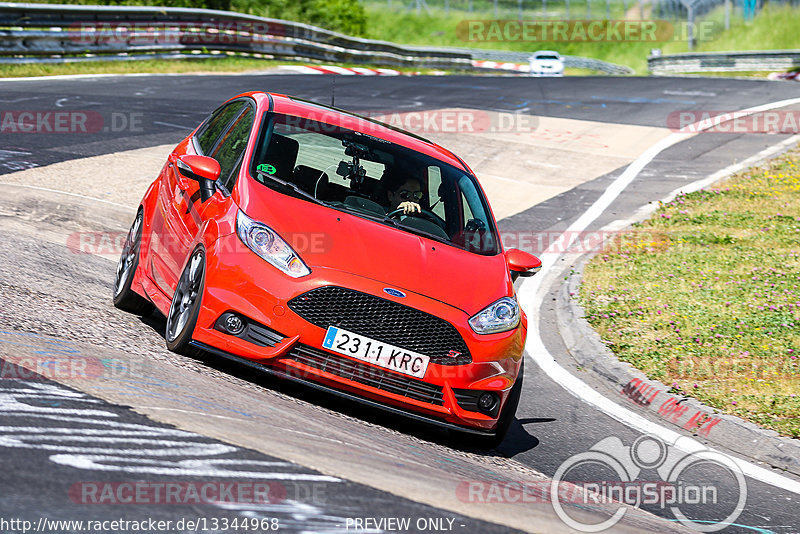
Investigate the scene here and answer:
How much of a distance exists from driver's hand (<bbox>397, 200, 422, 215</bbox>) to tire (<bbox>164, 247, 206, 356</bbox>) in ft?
4.90

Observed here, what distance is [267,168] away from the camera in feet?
20.8

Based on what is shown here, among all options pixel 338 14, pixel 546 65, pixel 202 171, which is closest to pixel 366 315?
pixel 202 171

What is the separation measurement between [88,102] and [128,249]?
10.8 metres

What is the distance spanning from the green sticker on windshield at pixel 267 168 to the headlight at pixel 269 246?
25.6 inches

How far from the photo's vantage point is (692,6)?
56688 mm

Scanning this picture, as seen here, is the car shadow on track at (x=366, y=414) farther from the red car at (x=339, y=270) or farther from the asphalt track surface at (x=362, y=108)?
the red car at (x=339, y=270)

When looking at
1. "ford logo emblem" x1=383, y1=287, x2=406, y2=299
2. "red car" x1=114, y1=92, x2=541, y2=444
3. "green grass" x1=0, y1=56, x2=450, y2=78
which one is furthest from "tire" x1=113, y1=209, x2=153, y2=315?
"green grass" x1=0, y1=56, x2=450, y2=78

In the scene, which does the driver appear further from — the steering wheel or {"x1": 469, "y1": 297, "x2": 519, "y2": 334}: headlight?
{"x1": 469, "y1": 297, "x2": 519, "y2": 334}: headlight

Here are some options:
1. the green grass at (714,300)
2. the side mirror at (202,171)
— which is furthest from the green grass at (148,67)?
the side mirror at (202,171)

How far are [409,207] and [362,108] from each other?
1432cm

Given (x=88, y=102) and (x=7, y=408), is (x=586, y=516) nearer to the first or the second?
(x=7, y=408)

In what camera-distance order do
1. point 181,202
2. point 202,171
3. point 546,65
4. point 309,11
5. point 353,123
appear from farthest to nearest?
1. point 309,11
2. point 546,65
3. point 353,123
4. point 181,202
5. point 202,171

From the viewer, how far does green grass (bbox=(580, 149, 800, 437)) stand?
7.39 m

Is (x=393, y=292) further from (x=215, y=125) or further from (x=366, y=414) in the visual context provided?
(x=215, y=125)
